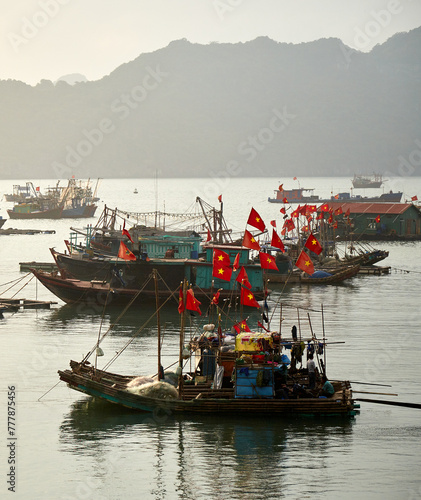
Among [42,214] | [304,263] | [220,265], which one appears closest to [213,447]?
[220,265]

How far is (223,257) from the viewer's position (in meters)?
37.2

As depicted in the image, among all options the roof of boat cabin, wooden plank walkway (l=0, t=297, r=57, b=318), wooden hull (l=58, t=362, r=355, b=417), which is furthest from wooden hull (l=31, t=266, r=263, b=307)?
the roof of boat cabin

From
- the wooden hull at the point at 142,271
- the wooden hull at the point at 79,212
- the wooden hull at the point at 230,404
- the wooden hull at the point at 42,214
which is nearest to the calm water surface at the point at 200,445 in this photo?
the wooden hull at the point at 230,404

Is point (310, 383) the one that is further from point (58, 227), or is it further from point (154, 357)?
point (58, 227)

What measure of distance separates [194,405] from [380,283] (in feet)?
142

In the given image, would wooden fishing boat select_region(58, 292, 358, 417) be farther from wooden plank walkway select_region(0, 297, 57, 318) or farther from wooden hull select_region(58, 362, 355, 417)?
wooden plank walkway select_region(0, 297, 57, 318)

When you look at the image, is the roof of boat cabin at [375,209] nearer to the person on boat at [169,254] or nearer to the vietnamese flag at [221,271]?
the person on boat at [169,254]

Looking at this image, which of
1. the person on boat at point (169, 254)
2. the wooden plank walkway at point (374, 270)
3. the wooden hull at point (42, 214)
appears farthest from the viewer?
the wooden hull at point (42, 214)

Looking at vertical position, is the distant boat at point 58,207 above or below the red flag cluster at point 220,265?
above

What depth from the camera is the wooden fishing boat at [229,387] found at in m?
30.1

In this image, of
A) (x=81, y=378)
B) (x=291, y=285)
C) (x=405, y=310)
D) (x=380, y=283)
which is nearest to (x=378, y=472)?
(x=81, y=378)

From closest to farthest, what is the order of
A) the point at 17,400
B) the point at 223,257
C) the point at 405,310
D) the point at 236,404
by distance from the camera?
1. the point at 236,404
2. the point at 17,400
3. the point at 223,257
4. the point at 405,310

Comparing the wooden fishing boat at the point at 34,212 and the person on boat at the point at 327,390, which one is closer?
the person on boat at the point at 327,390

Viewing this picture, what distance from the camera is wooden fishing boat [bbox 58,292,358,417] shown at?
30.1 meters
